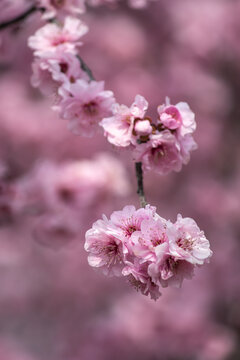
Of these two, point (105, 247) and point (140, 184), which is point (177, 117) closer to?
point (140, 184)

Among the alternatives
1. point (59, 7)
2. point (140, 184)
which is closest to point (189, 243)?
point (140, 184)

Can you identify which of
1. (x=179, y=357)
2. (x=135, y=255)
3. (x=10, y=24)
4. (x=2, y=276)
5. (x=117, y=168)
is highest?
(x=10, y=24)

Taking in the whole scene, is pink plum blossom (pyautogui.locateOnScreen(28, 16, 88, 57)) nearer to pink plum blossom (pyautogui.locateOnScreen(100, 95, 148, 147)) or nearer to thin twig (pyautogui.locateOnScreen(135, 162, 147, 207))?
pink plum blossom (pyautogui.locateOnScreen(100, 95, 148, 147))

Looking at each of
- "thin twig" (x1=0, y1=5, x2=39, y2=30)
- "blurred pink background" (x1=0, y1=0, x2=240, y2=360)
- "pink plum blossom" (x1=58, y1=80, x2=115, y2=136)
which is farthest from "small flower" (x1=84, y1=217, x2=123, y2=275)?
"blurred pink background" (x1=0, y1=0, x2=240, y2=360)

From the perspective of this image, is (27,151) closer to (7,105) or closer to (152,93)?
(7,105)

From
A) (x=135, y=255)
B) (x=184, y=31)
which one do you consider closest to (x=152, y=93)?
(x=184, y=31)
